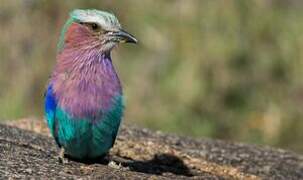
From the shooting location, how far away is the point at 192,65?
38.1 ft

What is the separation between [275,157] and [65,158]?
2173 mm

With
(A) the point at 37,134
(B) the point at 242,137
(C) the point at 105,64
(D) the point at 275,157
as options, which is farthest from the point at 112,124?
(B) the point at 242,137

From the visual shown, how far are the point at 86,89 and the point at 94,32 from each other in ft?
1.33

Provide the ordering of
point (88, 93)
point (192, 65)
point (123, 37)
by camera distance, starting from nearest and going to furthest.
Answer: point (88, 93) → point (123, 37) → point (192, 65)

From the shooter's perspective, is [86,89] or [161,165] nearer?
[86,89]

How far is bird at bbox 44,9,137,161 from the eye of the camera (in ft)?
19.4

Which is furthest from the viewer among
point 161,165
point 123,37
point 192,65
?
point 192,65

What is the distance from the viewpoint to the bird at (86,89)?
19.4 feet

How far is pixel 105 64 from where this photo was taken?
604 cm

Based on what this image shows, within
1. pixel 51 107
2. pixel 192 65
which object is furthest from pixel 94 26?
pixel 192 65

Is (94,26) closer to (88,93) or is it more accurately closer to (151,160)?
(88,93)

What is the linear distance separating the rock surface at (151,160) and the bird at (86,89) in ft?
0.57

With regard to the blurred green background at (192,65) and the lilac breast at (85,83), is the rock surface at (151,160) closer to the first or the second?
the lilac breast at (85,83)

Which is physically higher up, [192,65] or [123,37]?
[192,65]
